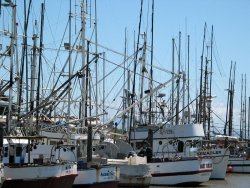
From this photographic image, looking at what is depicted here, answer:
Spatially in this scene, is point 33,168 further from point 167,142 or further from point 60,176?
point 167,142

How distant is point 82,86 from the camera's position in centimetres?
3378

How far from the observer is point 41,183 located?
26219 mm

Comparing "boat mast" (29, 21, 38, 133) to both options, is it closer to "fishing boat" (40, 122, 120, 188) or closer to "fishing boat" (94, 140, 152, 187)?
"fishing boat" (40, 122, 120, 188)

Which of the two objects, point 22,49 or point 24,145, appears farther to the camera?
point 22,49

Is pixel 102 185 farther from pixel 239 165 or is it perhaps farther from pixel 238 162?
pixel 239 165

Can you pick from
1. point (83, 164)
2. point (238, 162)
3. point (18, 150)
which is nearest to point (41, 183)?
point (18, 150)

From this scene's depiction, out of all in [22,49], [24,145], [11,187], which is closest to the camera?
[11,187]

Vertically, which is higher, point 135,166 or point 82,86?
point 82,86

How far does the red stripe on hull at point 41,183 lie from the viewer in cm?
2567

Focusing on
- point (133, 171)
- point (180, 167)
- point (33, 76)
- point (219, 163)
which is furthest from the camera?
point (219, 163)

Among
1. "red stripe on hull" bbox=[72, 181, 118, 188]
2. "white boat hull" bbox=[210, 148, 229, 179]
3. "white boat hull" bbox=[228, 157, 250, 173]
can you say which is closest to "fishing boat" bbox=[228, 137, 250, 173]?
"white boat hull" bbox=[228, 157, 250, 173]

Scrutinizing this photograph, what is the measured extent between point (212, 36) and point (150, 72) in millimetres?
22099

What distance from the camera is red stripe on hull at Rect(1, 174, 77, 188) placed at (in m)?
25.7

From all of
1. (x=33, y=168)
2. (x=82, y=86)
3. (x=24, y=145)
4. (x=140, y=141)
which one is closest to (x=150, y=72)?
(x=140, y=141)
